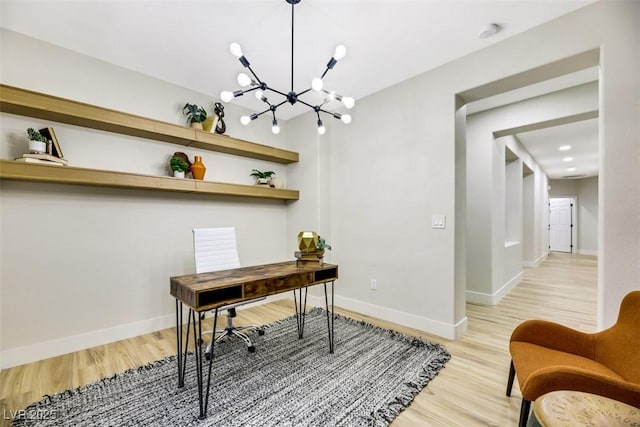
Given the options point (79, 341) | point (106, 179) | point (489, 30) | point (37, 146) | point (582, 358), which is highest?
point (489, 30)

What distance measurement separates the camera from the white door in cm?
933

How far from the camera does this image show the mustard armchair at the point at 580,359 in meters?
1.13

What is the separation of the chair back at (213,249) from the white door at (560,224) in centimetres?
1173

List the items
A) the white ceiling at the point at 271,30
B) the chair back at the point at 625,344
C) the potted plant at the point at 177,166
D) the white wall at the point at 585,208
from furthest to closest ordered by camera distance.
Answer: the white wall at the point at 585,208 → the potted plant at the point at 177,166 → the white ceiling at the point at 271,30 → the chair back at the point at 625,344

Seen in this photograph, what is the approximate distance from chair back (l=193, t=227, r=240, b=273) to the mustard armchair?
7.63 ft

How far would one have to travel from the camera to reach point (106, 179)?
2.33 m

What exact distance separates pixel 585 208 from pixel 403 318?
399 inches

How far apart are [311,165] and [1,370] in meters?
3.45

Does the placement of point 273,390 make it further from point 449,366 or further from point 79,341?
point 79,341

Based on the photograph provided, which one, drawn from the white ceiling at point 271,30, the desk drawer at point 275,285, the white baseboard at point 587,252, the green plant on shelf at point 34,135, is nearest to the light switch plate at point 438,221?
the desk drawer at point 275,285

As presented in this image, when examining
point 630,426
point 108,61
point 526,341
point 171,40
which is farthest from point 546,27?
point 108,61

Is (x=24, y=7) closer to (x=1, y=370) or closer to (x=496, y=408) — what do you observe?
(x=1, y=370)

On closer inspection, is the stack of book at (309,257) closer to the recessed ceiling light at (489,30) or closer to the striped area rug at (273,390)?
the striped area rug at (273,390)

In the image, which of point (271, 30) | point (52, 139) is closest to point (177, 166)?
point (52, 139)
